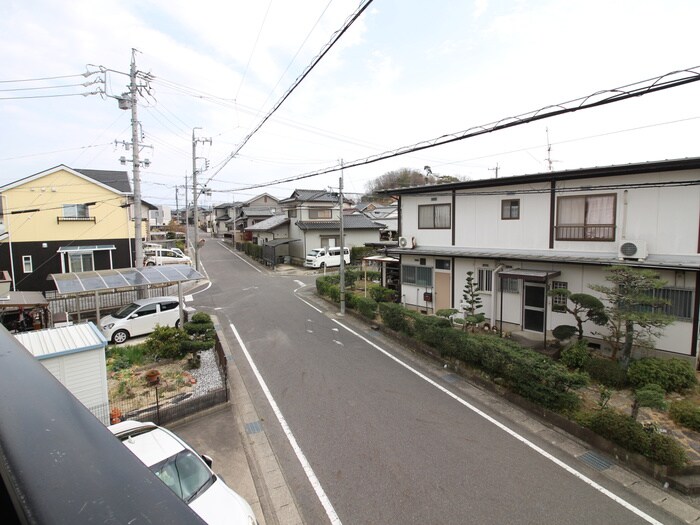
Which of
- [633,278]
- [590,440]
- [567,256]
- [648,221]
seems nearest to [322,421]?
[590,440]

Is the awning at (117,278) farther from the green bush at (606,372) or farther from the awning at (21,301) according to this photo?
the green bush at (606,372)

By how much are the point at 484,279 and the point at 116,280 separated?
1455 centimetres

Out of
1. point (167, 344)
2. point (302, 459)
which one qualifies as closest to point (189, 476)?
point (302, 459)

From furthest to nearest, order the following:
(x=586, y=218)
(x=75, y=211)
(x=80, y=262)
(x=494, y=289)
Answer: (x=80, y=262) → (x=75, y=211) → (x=494, y=289) → (x=586, y=218)

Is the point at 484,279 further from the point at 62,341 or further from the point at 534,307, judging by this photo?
the point at 62,341

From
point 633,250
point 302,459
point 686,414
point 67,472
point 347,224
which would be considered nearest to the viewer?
point 67,472

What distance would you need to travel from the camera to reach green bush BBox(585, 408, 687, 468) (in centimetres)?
684

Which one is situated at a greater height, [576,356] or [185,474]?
[185,474]

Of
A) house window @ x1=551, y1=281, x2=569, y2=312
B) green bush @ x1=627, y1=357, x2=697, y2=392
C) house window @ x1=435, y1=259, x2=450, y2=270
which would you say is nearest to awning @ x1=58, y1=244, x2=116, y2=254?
house window @ x1=435, y1=259, x2=450, y2=270

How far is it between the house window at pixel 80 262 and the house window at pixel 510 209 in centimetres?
2279

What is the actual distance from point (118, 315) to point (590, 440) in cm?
1558

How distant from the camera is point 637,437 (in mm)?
7172

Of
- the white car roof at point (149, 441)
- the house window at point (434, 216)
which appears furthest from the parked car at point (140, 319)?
the house window at point (434, 216)

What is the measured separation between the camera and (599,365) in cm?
1072
